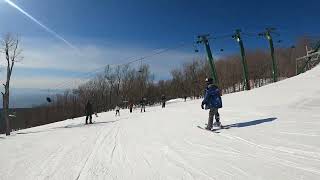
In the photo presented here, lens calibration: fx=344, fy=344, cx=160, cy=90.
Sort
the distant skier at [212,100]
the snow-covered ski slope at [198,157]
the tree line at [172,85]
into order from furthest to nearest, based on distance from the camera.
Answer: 1. the tree line at [172,85]
2. the distant skier at [212,100]
3. the snow-covered ski slope at [198,157]

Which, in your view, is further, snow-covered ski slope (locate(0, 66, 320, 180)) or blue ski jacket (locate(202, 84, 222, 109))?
blue ski jacket (locate(202, 84, 222, 109))

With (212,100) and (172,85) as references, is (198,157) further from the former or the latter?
(172,85)

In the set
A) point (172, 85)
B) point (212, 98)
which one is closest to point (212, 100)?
point (212, 98)

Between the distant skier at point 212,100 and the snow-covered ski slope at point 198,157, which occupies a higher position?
the distant skier at point 212,100

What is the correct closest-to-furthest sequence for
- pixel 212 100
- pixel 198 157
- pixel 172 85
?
pixel 198 157, pixel 212 100, pixel 172 85

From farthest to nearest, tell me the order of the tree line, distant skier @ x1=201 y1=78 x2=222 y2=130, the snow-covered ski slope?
1. the tree line
2. distant skier @ x1=201 y1=78 x2=222 y2=130
3. the snow-covered ski slope

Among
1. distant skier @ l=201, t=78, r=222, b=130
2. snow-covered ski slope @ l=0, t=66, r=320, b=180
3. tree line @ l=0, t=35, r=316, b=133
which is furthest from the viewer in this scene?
tree line @ l=0, t=35, r=316, b=133

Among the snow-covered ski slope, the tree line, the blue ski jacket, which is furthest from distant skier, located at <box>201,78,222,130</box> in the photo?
the tree line

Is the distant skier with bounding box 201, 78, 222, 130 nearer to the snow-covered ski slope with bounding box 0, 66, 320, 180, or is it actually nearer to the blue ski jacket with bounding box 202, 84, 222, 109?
the blue ski jacket with bounding box 202, 84, 222, 109

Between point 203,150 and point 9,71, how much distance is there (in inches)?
1421

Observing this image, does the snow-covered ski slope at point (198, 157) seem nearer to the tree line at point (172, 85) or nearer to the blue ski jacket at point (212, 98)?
the blue ski jacket at point (212, 98)

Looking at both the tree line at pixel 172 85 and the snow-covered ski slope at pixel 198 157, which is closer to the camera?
the snow-covered ski slope at pixel 198 157

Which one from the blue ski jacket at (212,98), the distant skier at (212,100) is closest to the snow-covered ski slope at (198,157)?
the distant skier at (212,100)

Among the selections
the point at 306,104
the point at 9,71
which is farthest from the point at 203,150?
the point at 9,71
